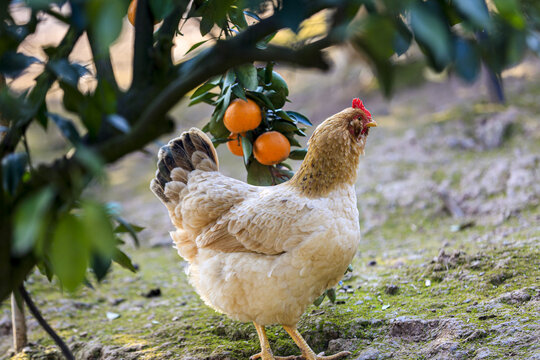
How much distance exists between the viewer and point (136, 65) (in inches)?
59.4

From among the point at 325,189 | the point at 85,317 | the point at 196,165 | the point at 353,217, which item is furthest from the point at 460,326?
the point at 85,317

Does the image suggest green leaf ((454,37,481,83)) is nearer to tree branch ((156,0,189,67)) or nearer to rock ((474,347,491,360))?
tree branch ((156,0,189,67))

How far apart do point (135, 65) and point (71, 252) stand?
2.45 feet

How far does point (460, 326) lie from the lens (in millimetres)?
2559

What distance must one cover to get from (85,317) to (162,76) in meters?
2.88

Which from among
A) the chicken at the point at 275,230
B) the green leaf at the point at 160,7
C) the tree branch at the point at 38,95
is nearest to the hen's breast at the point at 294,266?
the chicken at the point at 275,230

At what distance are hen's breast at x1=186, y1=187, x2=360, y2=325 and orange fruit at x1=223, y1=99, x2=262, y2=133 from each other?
1.36ft

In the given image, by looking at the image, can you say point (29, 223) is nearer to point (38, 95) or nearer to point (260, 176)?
point (38, 95)

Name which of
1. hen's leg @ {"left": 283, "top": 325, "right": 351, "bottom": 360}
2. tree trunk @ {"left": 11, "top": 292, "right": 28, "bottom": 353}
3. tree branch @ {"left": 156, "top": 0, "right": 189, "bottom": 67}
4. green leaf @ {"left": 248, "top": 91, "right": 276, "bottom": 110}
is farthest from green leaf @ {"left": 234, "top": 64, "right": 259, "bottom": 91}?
tree trunk @ {"left": 11, "top": 292, "right": 28, "bottom": 353}

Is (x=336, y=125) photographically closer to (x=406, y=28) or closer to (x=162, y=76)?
(x=162, y=76)

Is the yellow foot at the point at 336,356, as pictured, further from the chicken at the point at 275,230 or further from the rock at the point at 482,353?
the rock at the point at 482,353

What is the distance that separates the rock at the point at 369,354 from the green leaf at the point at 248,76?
148cm

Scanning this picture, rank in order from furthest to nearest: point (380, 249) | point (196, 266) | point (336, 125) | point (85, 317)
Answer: point (380, 249) → point (85, 317) → point (196, 266) → point (336, 125)

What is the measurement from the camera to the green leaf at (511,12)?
0.91 metres
